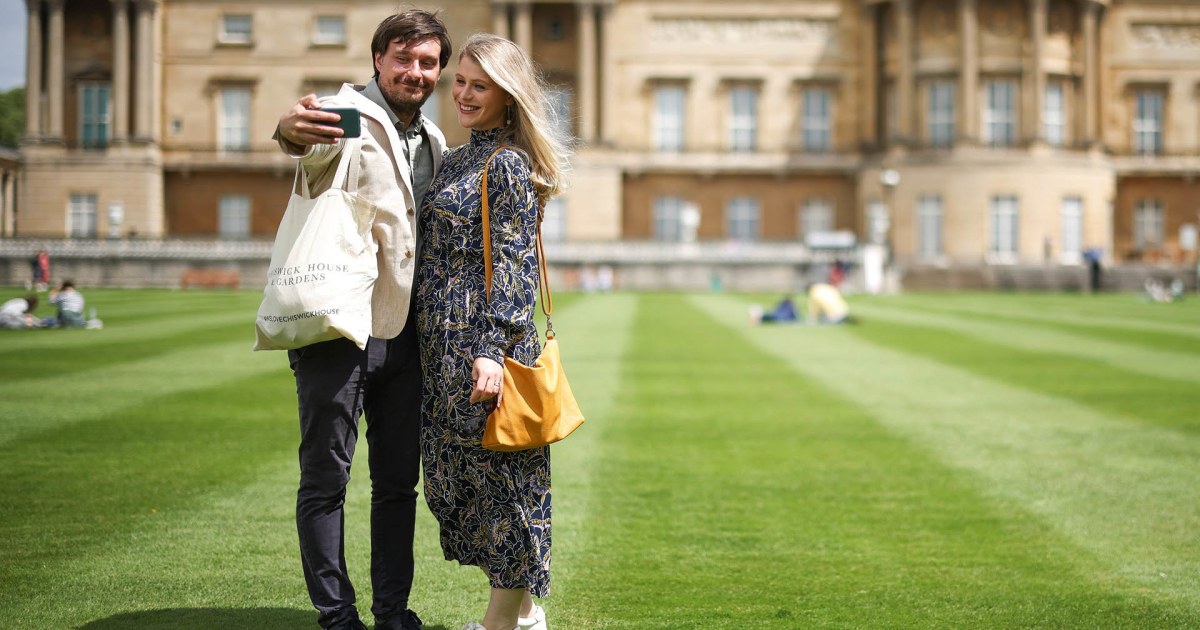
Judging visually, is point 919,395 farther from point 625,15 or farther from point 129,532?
point 625,15

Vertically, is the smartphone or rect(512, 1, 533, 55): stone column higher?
rect(512, 1, 533, 55): stone column

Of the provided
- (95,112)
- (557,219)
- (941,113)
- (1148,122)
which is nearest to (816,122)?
(941,113)

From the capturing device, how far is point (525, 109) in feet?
17.4

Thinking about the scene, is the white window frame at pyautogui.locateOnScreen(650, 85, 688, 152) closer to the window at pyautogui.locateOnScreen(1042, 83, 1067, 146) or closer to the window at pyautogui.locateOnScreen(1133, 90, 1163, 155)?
the window at pyautogui.locateOnScreen(1042, 83, 1067, 146)

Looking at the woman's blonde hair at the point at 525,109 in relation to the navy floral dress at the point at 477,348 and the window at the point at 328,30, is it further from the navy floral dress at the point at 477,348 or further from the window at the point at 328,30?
the window at the point at 328,30

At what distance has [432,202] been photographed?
537 centimetres

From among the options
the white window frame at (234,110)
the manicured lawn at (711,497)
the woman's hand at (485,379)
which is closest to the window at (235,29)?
the white window frame at (234,110)

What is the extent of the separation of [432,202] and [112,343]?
14.3 metres

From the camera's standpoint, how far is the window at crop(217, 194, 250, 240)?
62.6 m

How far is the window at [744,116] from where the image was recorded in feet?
200

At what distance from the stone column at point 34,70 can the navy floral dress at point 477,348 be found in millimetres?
59371

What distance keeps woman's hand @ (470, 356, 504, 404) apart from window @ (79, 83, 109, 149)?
61.2 meters

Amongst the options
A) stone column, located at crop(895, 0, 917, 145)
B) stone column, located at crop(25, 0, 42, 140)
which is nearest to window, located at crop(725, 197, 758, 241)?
stone column, located at crop(895, 0, 917, 145)

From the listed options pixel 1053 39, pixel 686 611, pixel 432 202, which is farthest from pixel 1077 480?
pixel 1053 39
